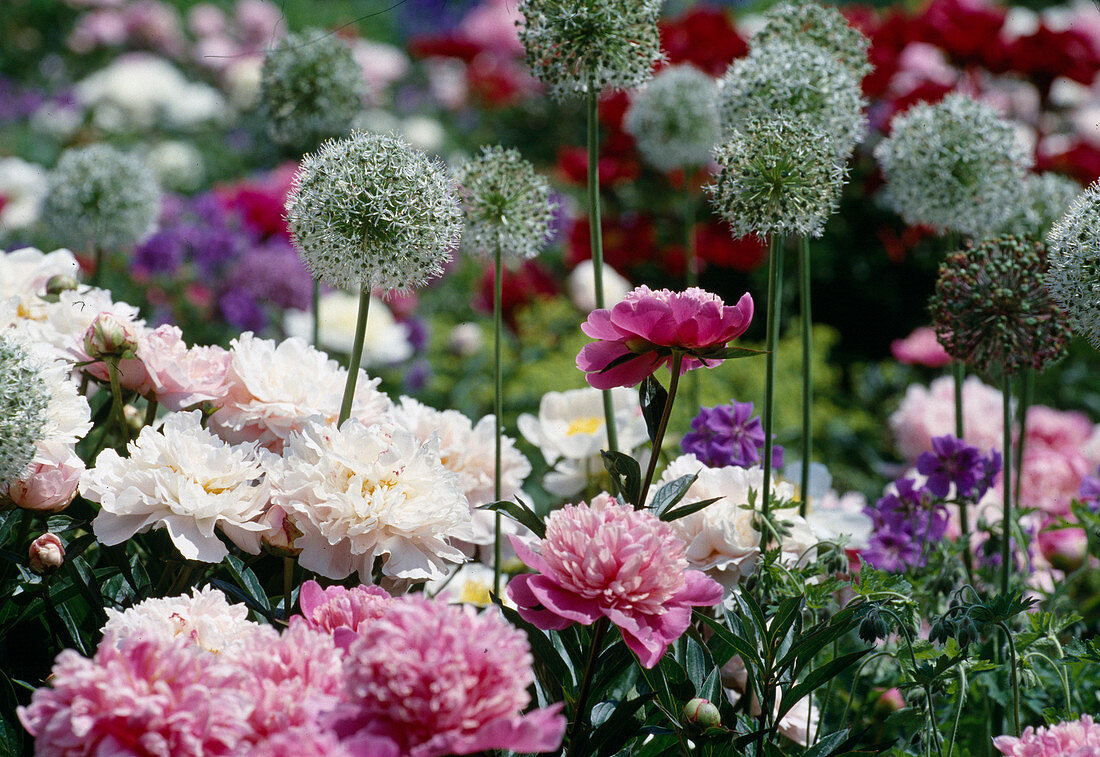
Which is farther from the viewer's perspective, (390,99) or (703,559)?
(390,99)

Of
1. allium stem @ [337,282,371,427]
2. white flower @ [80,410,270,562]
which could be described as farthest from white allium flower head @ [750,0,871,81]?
white flower @ [80,410,270,562]

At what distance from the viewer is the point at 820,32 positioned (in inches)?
65.7

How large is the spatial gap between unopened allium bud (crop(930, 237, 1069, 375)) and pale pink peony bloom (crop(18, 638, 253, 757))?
110cm

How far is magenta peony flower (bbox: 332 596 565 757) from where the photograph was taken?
67 centimetres

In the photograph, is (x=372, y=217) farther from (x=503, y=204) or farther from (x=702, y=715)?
(x=702, y=715)

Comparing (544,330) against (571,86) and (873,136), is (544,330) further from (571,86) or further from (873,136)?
(571,86)

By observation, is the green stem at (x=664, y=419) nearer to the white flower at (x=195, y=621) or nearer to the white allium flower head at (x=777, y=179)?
the white allium flower head at (x=777, y=179)

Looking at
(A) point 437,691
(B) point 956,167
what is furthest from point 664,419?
(B) point 956,167

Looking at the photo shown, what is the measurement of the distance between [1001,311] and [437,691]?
1.06 m

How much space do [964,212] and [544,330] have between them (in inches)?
85.2

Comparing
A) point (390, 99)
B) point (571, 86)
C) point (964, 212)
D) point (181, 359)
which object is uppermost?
point (390, 99)

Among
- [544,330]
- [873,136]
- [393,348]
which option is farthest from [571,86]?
[873,136]

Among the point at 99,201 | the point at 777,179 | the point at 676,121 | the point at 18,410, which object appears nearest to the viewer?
the point at 18,410

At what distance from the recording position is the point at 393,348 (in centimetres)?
318
